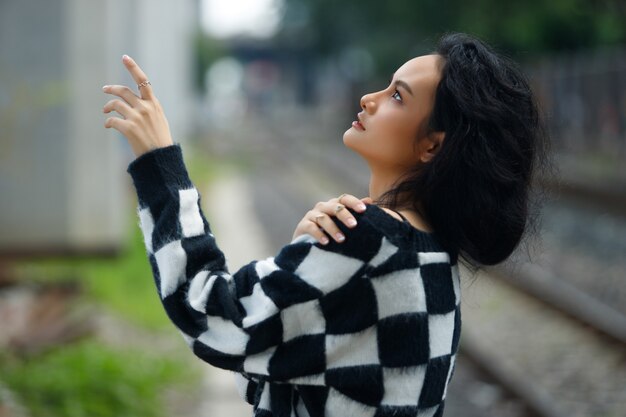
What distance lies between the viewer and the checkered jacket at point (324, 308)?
5.97 feet

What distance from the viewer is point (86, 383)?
19.4 feet

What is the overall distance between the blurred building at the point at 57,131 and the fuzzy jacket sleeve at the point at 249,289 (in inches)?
334

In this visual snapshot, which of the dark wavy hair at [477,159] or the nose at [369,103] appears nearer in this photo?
the dark wavy hair at [477,159]

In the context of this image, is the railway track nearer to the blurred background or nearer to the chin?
the blurred background

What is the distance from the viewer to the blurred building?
10.3 metres

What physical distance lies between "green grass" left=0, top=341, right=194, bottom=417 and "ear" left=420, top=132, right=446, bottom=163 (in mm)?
4010

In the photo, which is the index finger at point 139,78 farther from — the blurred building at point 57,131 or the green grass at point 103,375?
the blurred building at point 57,131

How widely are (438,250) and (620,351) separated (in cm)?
571

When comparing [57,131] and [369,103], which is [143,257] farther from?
[369,103]

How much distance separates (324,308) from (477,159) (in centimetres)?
39

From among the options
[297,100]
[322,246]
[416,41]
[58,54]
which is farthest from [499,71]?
[297,100]

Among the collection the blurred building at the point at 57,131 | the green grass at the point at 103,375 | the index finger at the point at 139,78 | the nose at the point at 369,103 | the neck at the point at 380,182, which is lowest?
the green grass at the point at 103,375

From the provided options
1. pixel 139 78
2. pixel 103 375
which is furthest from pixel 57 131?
pixel 139 78

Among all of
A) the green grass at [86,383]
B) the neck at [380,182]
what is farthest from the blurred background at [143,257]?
the neck at [380,182]
